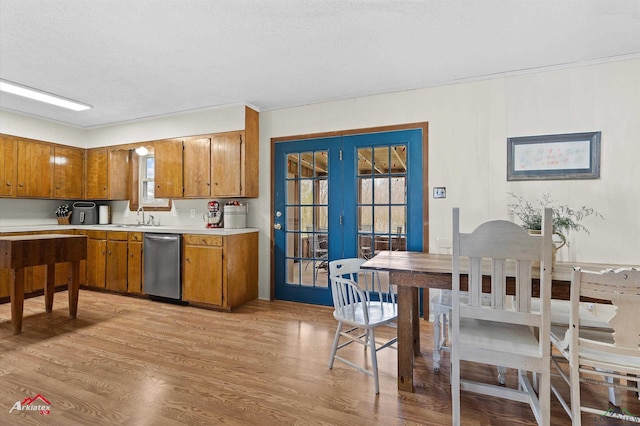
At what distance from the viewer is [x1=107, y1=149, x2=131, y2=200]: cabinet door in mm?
4973

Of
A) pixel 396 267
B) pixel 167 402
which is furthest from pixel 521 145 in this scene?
pixel 167 402

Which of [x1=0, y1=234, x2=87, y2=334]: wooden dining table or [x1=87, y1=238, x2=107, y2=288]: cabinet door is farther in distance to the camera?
[x1=87, y1=238, x2=107, y2=288]: cabinet door

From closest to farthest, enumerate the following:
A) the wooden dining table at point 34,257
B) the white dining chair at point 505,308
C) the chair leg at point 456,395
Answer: the white dining chair at point 505,308 → the chair leg at point 456,395 → the wooden dining table at point 34,257

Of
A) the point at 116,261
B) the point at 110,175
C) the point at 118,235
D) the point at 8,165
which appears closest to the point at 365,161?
the point at 118,235

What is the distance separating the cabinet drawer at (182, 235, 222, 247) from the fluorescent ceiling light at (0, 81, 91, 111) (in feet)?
7.20

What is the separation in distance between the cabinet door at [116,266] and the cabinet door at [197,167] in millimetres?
1160

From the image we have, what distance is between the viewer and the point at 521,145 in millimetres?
3076

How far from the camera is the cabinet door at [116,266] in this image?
4.30 m

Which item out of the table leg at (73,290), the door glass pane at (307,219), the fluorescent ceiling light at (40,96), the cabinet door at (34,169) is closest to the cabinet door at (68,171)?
the cabinet door at (34,169)

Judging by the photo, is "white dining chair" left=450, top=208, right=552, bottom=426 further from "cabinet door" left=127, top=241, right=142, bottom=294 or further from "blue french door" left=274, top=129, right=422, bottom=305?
"cabinet door" left=127, top=241, right=142, bottom=294

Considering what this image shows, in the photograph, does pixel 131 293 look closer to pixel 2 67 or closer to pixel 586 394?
pixel 2 67

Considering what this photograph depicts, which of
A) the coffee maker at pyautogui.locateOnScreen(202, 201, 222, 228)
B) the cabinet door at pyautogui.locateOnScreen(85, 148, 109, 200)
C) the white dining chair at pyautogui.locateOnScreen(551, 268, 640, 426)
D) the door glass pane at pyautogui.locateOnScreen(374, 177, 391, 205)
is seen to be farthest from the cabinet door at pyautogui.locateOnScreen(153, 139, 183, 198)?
the white dining chair at pyautogui.locateOnScreen(551, 268, 640, 426)

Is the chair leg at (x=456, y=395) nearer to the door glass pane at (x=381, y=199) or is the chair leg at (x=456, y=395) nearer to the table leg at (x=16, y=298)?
the door glass pane at (x=381, y=199)

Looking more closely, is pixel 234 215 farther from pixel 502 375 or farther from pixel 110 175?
pixel 502 375
